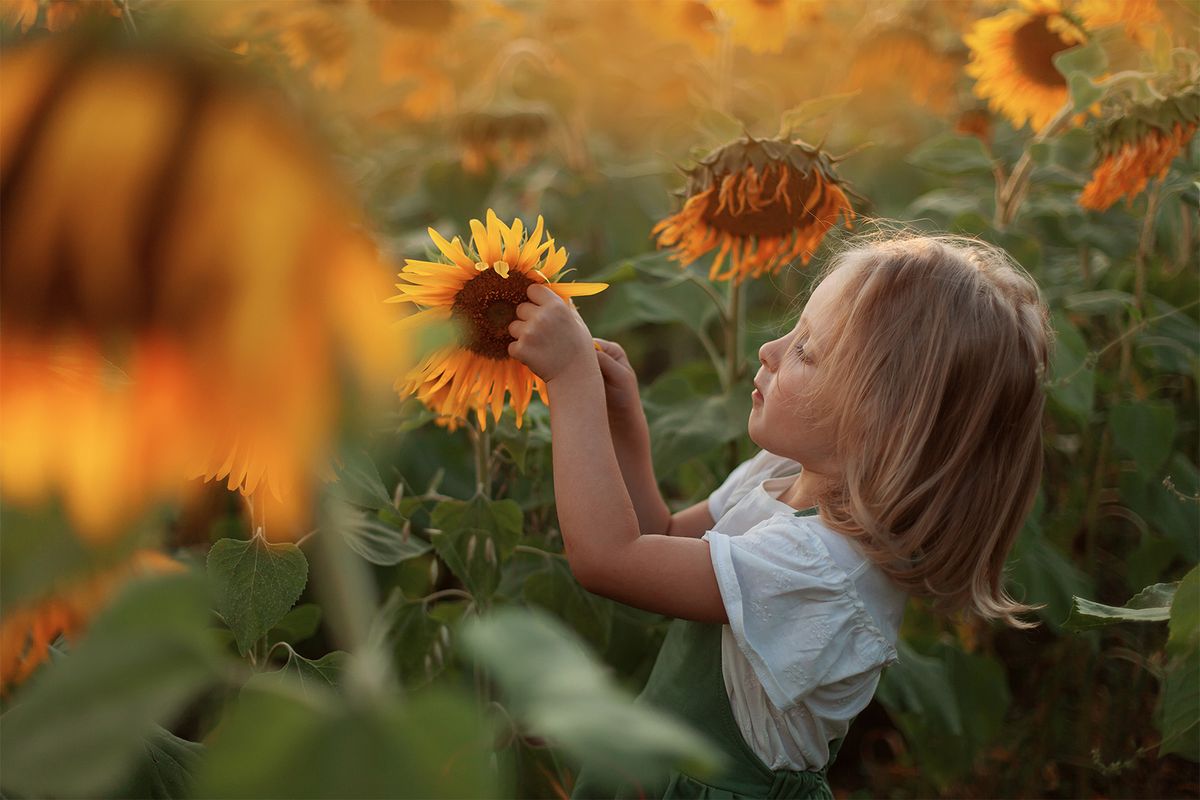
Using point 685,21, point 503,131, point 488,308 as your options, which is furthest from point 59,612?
point 685,21

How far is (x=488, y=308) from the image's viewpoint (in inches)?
31.4

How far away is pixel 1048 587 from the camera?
3.96ft

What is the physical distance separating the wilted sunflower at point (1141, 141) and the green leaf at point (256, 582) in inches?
33.6

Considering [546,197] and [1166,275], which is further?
[546,197]

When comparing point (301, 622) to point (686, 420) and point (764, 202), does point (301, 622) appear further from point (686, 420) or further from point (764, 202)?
point (764, 202)

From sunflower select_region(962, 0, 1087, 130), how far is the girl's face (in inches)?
30.6

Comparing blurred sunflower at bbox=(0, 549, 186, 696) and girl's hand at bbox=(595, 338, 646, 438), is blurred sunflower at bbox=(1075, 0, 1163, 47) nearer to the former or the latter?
girl's hand at bbox=(595, 338, 646, 438)

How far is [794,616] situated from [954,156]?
0.76 m

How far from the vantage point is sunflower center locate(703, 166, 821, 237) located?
100cm

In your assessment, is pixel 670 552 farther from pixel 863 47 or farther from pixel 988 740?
pixel 863 47

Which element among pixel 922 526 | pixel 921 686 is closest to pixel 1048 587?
pixel 921 686

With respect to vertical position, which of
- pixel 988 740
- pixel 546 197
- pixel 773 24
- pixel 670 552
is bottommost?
pixel 988 740

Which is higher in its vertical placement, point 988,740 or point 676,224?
point 676,224

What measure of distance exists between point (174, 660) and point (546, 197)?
1.52 m
